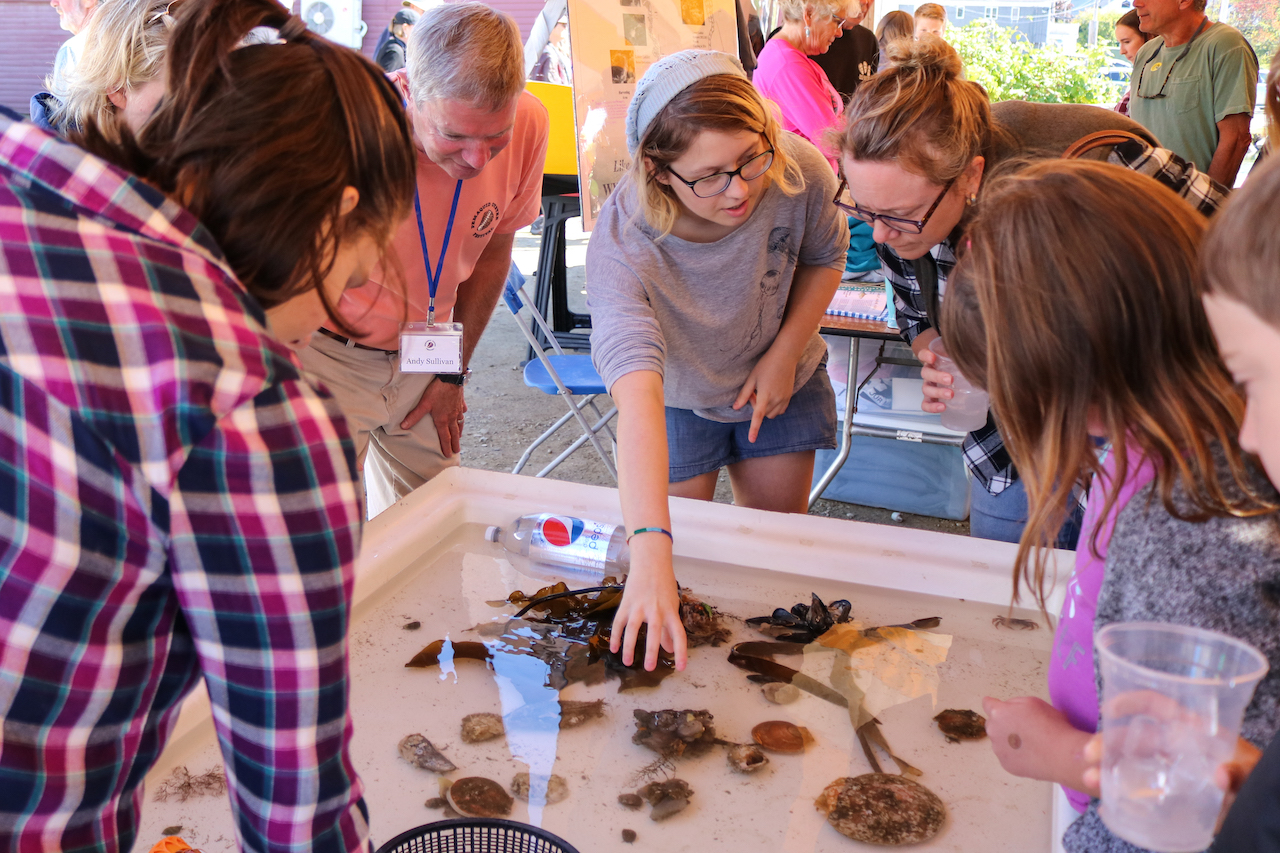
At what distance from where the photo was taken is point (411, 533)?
1.54m

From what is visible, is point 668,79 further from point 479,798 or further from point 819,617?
point 479,798

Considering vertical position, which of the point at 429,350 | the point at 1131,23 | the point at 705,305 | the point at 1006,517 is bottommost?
the point at 1006,517

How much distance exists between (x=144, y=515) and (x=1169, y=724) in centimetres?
67

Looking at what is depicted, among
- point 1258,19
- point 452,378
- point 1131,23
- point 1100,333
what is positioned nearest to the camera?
point 1100,333

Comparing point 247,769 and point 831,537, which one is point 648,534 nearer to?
point 831,537

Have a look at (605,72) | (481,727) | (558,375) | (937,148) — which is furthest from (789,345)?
(605,72)

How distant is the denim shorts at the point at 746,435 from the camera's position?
1905 millimetres

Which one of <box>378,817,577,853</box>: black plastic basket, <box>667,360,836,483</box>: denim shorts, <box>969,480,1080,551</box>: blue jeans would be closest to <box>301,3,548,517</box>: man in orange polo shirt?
<box>667,360,836,483</box>: denim shorts

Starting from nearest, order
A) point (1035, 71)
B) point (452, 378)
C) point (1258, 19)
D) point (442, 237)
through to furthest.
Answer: point (442, 237) → point (452, 378) → point (1258, 19) → point (1035, 71)

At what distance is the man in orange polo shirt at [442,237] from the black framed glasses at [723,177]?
0.37 meters

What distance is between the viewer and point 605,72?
3170 millimetres

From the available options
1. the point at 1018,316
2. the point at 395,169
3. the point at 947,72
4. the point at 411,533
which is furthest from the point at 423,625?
the point at 947,72

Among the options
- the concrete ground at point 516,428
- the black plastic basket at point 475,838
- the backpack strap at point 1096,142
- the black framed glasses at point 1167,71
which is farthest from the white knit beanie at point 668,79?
the black framed glasses at point 1167,71

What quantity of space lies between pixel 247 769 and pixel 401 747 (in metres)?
0.46
